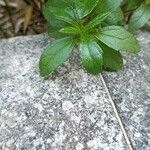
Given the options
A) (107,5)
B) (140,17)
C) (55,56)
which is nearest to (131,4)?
(140,17)

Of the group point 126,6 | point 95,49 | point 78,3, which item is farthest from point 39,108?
point 126,6

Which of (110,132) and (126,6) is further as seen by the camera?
(126,6)

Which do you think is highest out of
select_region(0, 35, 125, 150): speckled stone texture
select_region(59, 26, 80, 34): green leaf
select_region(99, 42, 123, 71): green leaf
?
select_region(59, 26, 80, 34): green leaf

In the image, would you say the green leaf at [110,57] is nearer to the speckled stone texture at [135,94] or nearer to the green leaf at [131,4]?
the speckled stone texture at [135,94]

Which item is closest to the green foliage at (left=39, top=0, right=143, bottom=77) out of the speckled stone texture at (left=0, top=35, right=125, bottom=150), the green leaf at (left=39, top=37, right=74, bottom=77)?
the green leaf at (left=39, top=37, right=74, bottom=77)

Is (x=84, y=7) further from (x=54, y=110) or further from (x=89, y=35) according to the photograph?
(x=54, y=110)

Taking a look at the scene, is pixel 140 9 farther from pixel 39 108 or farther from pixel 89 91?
pixel 39 108

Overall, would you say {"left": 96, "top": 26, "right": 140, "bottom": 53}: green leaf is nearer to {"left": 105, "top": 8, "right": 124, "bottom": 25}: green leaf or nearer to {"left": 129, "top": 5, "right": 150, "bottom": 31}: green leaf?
{"left": 105, "top": 8, "right": 124, "bottom": 25}: green leaf
